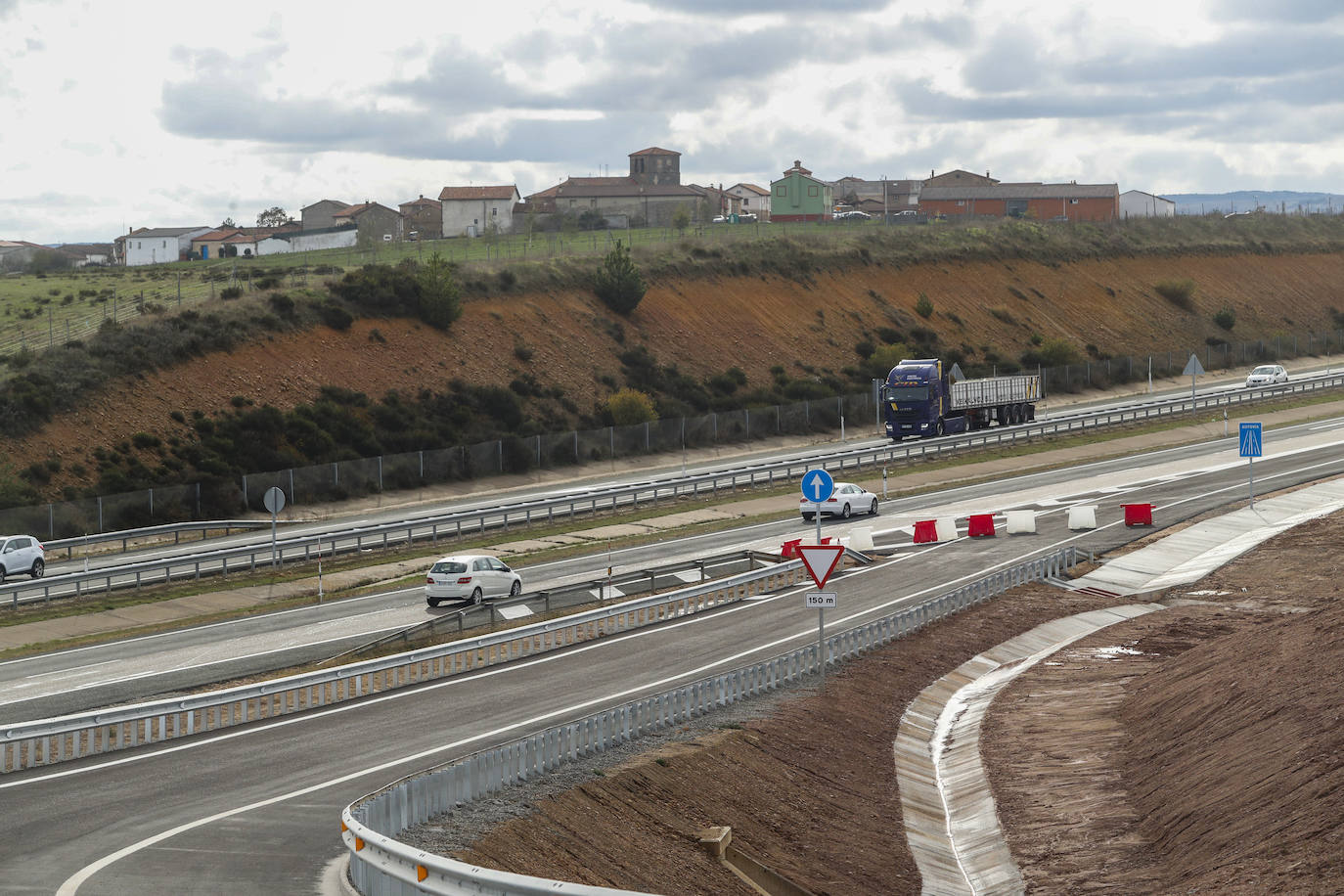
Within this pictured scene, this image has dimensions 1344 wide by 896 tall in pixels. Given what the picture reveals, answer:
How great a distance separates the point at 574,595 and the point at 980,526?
16.5 meters

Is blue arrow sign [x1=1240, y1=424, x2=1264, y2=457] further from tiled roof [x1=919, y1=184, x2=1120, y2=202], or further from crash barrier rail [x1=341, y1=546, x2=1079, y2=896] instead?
tiled roof [x1=919, y1=184, x2=1120, y2=202]

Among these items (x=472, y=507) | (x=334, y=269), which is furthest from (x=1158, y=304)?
(x=472, y=507)

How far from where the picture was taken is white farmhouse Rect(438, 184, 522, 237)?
140 metres

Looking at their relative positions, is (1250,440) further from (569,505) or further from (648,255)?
(648,255)

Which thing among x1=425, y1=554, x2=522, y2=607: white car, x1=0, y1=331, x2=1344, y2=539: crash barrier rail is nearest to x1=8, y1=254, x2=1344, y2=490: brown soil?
x1=0, y1=331, x2=1344, y2=539: crash barrier rail

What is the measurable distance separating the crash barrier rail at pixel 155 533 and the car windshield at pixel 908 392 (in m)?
30.9

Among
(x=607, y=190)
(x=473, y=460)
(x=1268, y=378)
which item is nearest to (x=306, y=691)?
(x=473, y=460)

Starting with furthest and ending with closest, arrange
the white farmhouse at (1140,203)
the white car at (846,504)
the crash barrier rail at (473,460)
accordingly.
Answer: the white farmhouse at (1140,203), the crash barrier rail at (473,460), the white car at (846,504)

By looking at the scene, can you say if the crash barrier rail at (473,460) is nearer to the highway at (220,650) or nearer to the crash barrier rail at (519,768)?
the highway at (220,650)

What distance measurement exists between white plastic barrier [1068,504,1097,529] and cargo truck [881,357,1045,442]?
21.5 m

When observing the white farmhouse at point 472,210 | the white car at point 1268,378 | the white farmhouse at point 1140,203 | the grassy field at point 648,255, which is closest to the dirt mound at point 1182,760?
the grassy field at point 648,255

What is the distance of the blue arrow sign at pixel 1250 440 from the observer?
153 feet

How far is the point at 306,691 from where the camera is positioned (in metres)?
26.3

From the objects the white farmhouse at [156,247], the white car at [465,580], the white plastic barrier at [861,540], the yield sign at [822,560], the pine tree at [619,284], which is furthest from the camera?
the white farmhouse at [156,247]
